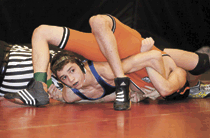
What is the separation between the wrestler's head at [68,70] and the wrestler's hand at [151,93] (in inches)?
17.2

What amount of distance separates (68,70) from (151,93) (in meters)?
0.57

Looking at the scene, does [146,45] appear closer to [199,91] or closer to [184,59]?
[184,59]

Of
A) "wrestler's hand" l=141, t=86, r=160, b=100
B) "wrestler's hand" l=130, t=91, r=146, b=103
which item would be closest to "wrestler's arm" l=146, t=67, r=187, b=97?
"wrestler's hand" l=141, t=86, r=160, b=100

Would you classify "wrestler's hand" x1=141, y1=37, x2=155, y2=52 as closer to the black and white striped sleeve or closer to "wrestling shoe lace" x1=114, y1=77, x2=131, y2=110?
"wrestling shoe lace" x1=114, y1=77, x2=131, y2=110

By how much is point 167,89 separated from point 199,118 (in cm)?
44

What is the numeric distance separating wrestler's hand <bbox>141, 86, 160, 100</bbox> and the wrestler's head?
438 mm

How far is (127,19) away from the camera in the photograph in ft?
10.3

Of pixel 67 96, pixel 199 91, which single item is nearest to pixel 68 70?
pixel 67 96

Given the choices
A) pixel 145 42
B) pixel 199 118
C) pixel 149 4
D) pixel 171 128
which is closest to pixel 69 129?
pixel 171 128

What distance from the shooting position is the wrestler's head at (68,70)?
1.28 m

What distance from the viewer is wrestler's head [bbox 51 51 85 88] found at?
4.21 ft

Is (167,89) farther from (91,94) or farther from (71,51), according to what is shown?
(71,51)

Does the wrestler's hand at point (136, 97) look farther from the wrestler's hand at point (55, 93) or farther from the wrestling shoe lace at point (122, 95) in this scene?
the wrestler's hand at point (55, 93)

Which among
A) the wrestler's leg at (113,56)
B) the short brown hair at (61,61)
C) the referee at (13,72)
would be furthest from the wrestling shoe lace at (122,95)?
the referee at (13,72)
